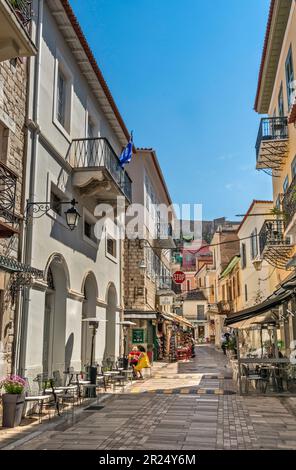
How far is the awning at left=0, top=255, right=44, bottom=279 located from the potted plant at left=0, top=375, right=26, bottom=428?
2.08 metres

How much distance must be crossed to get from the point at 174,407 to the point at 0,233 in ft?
19.0

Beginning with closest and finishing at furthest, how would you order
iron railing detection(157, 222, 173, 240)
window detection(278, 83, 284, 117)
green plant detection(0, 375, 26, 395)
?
green plant detection(0, 375, 26, 395) < window detection(278, 83, 284, 117) < iron railing detection(157, 222, 173, 240)

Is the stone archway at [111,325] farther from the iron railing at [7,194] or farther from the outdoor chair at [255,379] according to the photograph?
the iron railing at [7,194]

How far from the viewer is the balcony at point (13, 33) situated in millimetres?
7691

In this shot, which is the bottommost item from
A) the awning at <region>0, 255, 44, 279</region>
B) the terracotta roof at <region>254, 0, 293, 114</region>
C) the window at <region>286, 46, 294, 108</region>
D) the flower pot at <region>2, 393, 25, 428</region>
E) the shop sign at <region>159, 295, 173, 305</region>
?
the flower pot at <region>2, 393, 25, 428</region>

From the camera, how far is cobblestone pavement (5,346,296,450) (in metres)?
7.62

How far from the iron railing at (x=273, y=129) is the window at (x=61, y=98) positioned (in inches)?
319

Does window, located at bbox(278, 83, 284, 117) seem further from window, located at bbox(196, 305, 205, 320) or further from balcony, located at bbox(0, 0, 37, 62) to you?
window, located at bbox(196, 305, 205, 320)

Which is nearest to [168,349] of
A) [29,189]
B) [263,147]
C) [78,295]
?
[263,147]

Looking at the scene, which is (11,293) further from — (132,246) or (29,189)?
(132,246)

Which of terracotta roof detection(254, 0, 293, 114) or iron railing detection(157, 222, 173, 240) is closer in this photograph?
terracotta roof detection(254, 0, 293, 114)

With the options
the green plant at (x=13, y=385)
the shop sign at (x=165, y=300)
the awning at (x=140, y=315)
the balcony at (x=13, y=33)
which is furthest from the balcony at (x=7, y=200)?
the shop sign at (x=165, y=300)

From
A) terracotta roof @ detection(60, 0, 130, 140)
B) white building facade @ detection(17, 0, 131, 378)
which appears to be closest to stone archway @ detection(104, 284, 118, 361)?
white building facade @ detection(17, 0, 131, 378)

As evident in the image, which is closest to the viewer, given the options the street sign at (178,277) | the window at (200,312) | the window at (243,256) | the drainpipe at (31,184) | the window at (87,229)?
the drainpipe at (31,184)
